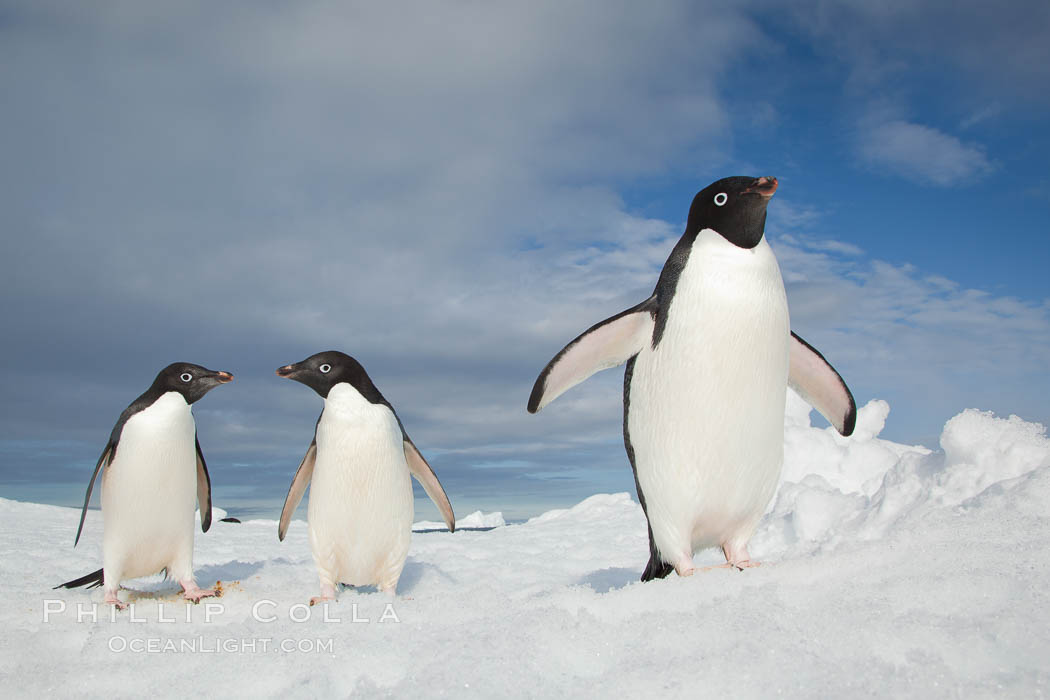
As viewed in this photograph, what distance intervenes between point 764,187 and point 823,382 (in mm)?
1300

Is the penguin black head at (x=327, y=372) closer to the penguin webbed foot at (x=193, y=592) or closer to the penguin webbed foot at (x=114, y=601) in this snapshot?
the penguin webbed foot at (x=193, y=592)

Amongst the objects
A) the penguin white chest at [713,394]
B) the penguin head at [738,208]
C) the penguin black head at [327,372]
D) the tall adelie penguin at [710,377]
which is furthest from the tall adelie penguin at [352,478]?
the penguin head at [738,208]

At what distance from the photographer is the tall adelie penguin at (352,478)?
433 cm

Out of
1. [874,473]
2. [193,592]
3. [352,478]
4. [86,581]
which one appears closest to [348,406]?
[352,478]

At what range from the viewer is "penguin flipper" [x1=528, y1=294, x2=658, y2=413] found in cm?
348

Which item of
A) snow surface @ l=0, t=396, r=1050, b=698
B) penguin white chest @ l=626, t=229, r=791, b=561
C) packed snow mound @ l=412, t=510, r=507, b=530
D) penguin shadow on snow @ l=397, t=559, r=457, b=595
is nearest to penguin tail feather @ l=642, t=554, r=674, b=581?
penguin white chest @ l=626, t=229, r=791, b=561

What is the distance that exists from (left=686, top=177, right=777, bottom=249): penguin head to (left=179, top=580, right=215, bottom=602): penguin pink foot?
3.69 metres

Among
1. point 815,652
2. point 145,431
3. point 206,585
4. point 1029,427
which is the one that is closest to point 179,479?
point 145,431

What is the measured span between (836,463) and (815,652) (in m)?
7.29

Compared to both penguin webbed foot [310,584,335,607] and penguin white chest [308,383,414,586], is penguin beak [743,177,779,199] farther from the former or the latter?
penguin webbed foot [310,584,335,607]

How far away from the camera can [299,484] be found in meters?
4.89

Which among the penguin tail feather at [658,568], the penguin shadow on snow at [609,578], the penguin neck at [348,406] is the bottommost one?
the penguin shadow on snow at [609,578]

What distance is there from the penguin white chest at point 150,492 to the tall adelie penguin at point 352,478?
0.89m

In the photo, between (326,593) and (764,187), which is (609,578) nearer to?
(326,593)
